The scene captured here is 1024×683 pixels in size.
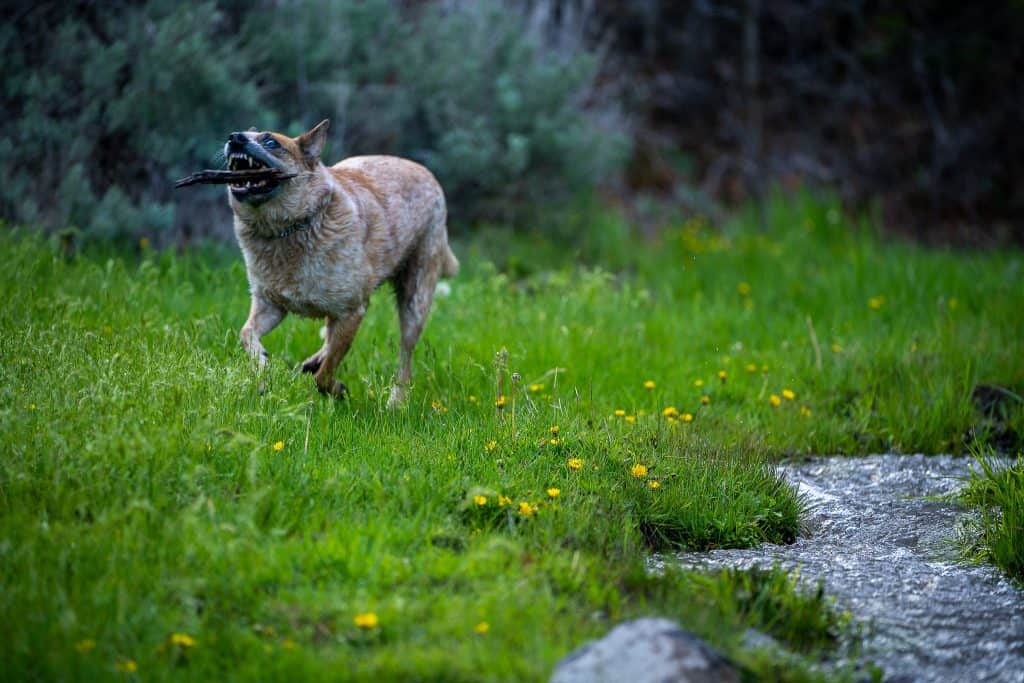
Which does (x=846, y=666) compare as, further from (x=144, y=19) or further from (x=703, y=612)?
(x=144, y=19)

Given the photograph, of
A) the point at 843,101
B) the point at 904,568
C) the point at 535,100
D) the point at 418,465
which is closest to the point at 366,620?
the point at 418,465

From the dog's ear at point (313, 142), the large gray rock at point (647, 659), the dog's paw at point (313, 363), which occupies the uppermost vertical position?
the dog's ear at point (313, 142)

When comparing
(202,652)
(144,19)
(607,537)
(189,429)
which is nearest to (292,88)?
(144,19)

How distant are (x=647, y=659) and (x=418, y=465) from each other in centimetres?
193

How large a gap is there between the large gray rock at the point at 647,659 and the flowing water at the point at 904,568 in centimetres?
86

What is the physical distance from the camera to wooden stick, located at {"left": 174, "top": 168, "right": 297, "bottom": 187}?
5.54 meters

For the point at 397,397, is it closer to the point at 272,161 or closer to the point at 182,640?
the point at 272,161

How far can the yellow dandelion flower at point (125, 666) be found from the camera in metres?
3.52

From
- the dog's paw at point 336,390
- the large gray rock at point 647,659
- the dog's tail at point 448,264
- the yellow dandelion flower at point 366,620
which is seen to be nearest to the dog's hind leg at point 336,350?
the dog's paw at point 336,390

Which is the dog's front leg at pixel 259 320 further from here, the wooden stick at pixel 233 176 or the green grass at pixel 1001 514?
the green grass at pixel 1001 514

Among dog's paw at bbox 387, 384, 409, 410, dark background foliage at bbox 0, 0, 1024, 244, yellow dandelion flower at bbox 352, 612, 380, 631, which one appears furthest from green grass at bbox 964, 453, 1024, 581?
dark background foliage at bbox 0, 0, 1024, 244

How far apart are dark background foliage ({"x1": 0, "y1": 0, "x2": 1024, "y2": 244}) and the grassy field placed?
1188 mm

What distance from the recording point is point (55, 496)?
439 cm

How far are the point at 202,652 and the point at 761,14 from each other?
42.5ft
